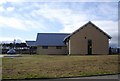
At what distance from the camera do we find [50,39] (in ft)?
210

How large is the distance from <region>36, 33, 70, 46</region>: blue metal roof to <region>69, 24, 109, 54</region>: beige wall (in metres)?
8.15

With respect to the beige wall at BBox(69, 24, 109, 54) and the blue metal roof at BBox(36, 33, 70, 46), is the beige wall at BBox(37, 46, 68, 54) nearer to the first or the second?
the blue metal roof at BBox(36, 33, 70, 46)

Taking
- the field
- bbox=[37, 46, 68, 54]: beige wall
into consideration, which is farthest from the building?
the field

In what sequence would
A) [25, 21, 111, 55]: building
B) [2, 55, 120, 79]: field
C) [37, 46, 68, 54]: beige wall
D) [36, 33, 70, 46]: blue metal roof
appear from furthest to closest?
[36, 33, 70, 46]: blue metal roof
[37, 46, 68, 54]: beige wall
[25, 21, 111, 55]: building
[2, 55, 120, 79]: field

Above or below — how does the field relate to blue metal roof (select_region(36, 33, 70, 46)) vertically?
below

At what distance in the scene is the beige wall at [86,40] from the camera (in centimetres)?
5388

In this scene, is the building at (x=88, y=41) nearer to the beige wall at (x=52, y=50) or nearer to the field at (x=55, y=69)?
the beige wall at (x=52, y=50)

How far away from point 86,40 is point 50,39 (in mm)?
12446

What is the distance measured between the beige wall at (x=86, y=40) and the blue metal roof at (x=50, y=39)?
8.15m

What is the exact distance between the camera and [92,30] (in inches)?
2141

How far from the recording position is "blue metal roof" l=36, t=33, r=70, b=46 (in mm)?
61966

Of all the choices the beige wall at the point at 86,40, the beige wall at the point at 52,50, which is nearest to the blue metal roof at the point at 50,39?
the beige wall at the point at 52,50

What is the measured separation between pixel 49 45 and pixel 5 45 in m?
29.3

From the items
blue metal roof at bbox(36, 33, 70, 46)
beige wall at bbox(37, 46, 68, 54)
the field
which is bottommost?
the field
